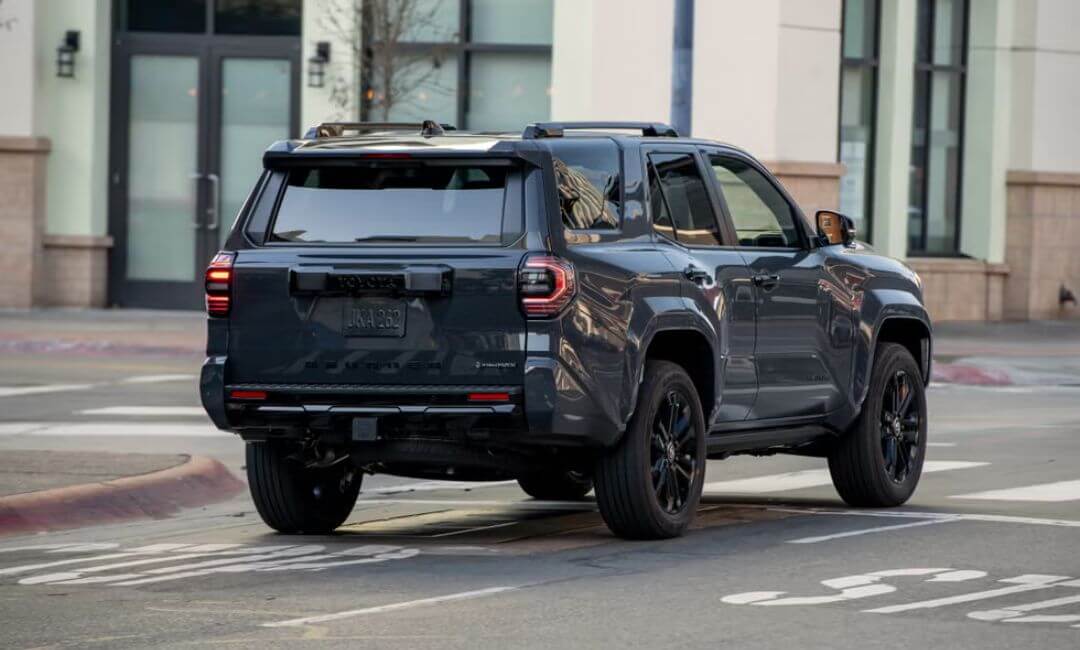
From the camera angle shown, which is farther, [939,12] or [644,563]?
[939,12]

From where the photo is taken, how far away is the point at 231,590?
29.5 ft

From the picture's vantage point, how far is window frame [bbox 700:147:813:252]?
37.3ft

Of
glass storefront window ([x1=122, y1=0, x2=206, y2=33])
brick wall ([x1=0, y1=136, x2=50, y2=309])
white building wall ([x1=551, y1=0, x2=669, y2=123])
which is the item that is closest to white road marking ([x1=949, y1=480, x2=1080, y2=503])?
white building wall ([x1=551, y1=0, x2=669, y2=123])

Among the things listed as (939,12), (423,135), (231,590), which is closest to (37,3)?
(939,12)

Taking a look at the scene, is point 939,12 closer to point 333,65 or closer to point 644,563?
point 333,65

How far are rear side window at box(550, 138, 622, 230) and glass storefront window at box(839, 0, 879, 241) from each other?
793 inches

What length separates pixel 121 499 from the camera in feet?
39.8

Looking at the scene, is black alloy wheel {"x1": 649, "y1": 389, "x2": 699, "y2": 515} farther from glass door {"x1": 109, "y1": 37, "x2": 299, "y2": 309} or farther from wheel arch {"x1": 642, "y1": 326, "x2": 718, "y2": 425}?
glass door {"x1": 109, "y1": 37, "x2": 299, "y2": 309}

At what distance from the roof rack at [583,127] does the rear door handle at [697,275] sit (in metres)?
0.78

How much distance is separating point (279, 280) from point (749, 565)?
2.36 metres

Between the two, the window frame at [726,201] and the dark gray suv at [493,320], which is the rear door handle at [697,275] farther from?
the window frame at [726,201]

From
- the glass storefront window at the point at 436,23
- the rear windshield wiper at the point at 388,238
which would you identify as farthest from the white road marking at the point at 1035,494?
the glass storefront window at the point at 436,23

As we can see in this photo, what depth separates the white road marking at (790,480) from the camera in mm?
13406

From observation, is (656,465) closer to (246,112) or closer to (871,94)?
(246,112)
